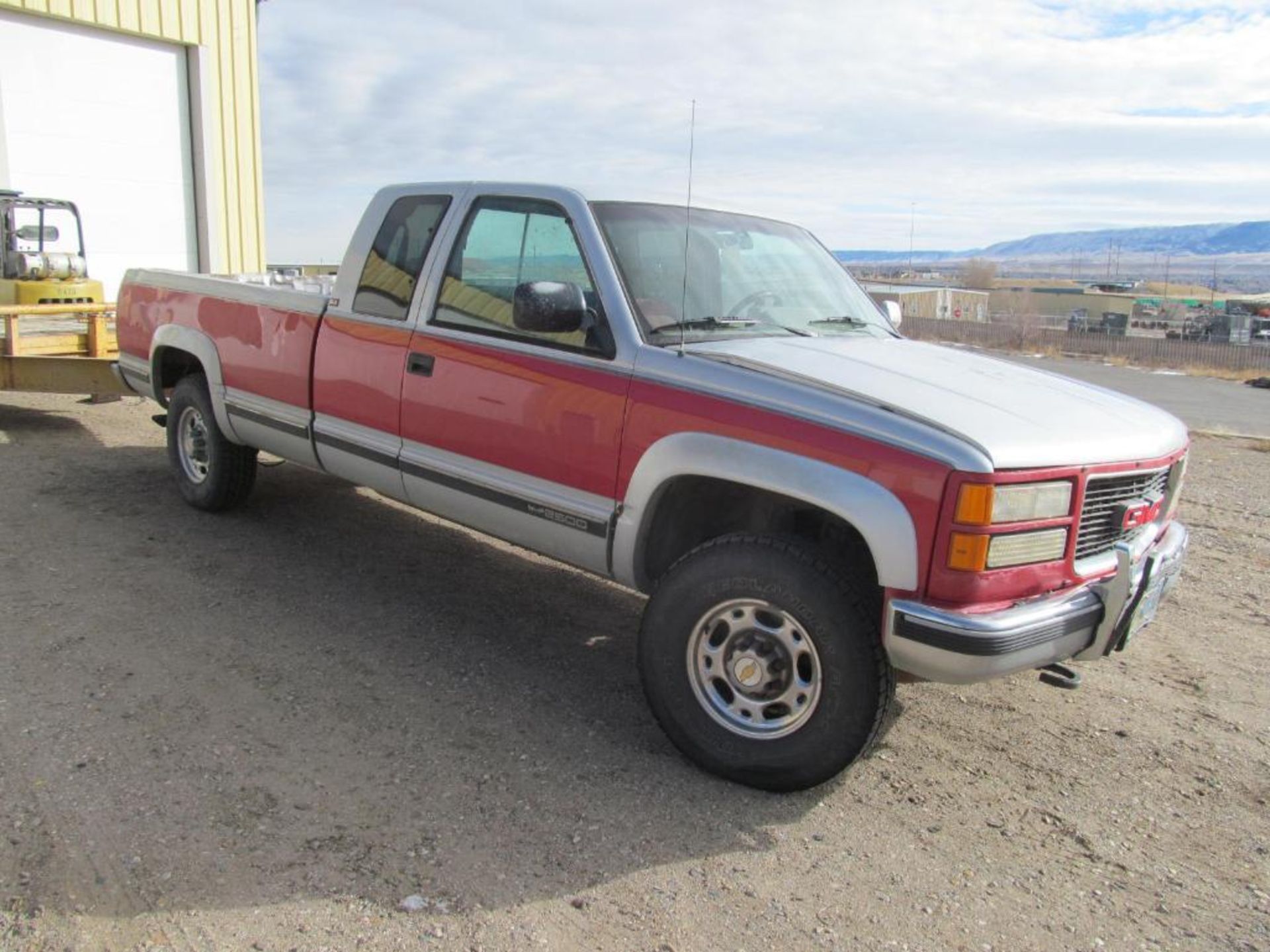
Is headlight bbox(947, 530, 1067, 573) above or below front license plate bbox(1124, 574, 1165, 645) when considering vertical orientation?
above

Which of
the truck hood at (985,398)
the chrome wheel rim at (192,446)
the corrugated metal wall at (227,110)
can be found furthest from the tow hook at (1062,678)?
the corrugated metal wall at (227,110)

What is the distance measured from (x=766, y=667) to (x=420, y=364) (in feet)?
6.74

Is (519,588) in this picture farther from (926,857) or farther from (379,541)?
(926,857)

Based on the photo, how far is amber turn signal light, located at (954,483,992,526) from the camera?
290 centimetres

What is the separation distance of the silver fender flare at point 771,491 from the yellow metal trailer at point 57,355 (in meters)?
5.32

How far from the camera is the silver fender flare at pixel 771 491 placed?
118 inches

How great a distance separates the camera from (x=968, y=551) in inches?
116

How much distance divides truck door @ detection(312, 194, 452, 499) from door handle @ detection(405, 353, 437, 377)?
5 centimetres

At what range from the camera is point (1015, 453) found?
2.99 meters

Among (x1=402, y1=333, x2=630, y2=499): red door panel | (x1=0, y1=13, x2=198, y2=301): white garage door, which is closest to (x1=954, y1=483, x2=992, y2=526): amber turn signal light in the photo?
(x1=402, y1=333, x2=630, y2=499): red door panel

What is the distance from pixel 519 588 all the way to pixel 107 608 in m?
1.93

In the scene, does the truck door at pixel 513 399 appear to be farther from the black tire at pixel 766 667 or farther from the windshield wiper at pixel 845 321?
the windshield wiper at pixel 845 321

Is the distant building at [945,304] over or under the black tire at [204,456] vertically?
under

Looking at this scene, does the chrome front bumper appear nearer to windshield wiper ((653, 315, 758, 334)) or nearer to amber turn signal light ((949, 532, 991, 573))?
amber turn signal light ((949, 532, 991, 573))
